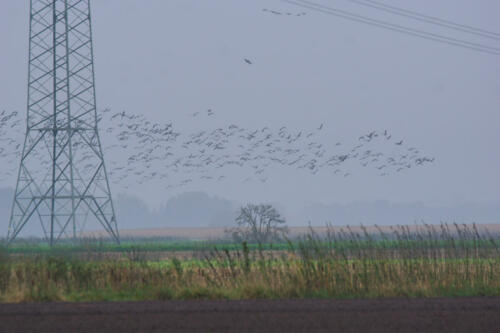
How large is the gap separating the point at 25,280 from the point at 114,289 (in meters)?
2.56

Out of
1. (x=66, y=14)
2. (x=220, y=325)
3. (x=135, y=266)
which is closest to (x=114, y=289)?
(x=135, y=266)

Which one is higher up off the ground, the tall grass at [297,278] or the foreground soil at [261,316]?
the tall grass at [297,278]

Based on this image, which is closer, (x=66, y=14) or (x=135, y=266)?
(x=135, y=266)

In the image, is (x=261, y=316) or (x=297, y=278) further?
(x=297, y=278)

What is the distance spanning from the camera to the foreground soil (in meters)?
16.2

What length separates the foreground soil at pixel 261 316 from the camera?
638 inches

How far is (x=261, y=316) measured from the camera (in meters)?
17.9

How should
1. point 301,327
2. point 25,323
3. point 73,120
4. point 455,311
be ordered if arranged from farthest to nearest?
point 73,120
point 455,311
point 25,323
point 301,327

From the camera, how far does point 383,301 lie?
21250 mm

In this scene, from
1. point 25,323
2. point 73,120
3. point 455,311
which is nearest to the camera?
point 25,323

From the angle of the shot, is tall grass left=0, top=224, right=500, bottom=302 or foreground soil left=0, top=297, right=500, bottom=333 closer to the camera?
foreground soil left=0, top=297, right=500, bottom=333

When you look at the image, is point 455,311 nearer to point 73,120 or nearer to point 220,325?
point 220,325

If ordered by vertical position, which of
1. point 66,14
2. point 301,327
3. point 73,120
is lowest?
point 301,327

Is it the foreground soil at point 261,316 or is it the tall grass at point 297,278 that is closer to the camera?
the foreground soil at point 261,316
